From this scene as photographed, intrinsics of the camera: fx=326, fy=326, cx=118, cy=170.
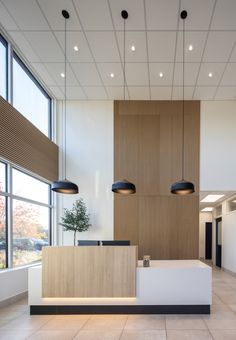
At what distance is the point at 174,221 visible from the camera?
1022 centimetres

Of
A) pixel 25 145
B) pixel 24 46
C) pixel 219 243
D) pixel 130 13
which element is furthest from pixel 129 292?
pixel 219 243

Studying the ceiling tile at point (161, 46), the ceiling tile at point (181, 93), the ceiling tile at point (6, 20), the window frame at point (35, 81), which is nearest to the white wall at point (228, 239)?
the ceiling tile at point (181, 93)

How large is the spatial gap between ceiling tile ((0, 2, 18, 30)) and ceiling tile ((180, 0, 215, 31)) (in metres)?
3.32

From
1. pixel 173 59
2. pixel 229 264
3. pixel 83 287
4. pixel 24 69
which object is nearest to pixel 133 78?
pixel 173 59

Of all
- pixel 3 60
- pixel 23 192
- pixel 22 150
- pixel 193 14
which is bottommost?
pixel 23 192

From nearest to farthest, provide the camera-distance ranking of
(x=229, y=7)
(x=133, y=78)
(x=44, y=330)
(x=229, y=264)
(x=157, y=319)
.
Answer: (x=44, y=330), (x=157, y=319), (x=229, y=7), (x=133, y=78), (x=229, y=264)

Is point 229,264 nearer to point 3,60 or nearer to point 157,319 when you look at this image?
point 157,319

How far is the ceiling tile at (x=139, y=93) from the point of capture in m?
9.56

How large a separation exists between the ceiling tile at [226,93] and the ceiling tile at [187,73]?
1.02m

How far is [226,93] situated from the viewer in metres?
9.82

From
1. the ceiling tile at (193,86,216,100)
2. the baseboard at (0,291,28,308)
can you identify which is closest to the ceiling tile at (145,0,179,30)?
the ceiling tile at (193,86,216,100)

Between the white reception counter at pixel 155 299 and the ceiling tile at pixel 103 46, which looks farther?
the ceiling tile at pixel 103 46

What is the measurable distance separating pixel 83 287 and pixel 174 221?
498 centimetres

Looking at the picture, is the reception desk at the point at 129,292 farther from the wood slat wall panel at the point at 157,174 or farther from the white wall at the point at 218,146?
the white wall at the point at 218,146
